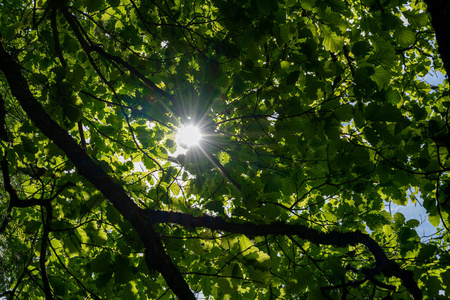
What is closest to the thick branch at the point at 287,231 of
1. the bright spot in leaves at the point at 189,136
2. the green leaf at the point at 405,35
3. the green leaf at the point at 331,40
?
the bright spot in leaves at the point at 189,136

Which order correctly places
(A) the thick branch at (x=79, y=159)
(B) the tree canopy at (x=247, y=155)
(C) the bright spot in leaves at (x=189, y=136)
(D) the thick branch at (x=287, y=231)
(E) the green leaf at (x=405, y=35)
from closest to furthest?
(B) the tree canopy at (x=247, y=155) → (E) the green leaf at (x=405, y=35) → (A) the thick branch at (x=79, y=159) → (D) the thick branch at (x=287, y=231) → (C) the bright spot in leaves at (x=189, y=136)

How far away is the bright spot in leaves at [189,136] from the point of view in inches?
108

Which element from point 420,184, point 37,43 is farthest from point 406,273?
point 37,43

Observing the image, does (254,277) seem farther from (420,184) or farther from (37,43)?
(37,43)

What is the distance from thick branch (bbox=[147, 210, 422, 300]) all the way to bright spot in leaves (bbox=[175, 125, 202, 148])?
0.73 m

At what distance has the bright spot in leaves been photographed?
8.99 ft

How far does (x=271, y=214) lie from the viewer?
223 centimetres

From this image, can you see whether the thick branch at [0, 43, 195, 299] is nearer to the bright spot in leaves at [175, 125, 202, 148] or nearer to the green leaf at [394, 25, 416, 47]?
the bright spot in leaves at [175, 125, 202, 148]

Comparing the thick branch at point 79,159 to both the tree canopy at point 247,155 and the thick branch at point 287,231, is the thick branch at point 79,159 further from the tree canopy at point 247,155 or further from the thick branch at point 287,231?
the thick branch at point 287,231

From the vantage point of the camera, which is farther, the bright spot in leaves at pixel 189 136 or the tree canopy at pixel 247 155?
the bright spot in leaves at pixel 189 136

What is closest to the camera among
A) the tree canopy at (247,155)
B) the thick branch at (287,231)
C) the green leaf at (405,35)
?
the tree canopy at (247,155)

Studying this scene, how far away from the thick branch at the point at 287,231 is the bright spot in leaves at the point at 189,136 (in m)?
0.73

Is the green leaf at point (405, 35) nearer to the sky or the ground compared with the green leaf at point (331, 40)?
nearer to the ground

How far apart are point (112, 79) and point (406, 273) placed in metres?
3.77
